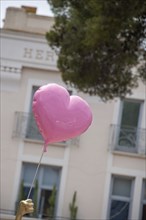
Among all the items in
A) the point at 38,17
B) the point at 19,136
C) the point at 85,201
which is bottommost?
the point at 85,201

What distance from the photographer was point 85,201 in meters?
20.2

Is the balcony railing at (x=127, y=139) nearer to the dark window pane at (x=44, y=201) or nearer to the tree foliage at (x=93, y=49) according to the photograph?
the dark window pane at (x=44, y=201)

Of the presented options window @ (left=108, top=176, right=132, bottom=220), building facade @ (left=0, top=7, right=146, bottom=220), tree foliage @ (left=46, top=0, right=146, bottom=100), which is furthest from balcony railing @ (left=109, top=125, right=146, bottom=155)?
tree foliage @ (left=46, top=0, right=146, bottom=100)

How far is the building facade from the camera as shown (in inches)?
798

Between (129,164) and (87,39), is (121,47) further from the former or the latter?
(129,164)

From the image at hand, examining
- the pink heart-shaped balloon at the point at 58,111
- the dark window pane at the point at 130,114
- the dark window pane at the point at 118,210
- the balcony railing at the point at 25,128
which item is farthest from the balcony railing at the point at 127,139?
the pink heart-shaped balloon at the point at 58,111

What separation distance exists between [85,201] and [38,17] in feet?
18.1

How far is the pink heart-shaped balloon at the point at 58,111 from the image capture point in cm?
794

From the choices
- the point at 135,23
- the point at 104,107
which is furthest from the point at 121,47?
the point at 104,107

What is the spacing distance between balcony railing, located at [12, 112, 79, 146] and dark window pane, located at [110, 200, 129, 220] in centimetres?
207

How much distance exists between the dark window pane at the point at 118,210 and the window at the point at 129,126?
156 centimetres

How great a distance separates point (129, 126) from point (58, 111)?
12657 millimetres

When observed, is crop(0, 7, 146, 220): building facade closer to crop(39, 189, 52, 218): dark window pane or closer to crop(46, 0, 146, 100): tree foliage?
crop(39, 189, 52, 218): dark window pane

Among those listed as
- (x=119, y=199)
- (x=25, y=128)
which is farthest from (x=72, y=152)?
(x=119, y=199)
